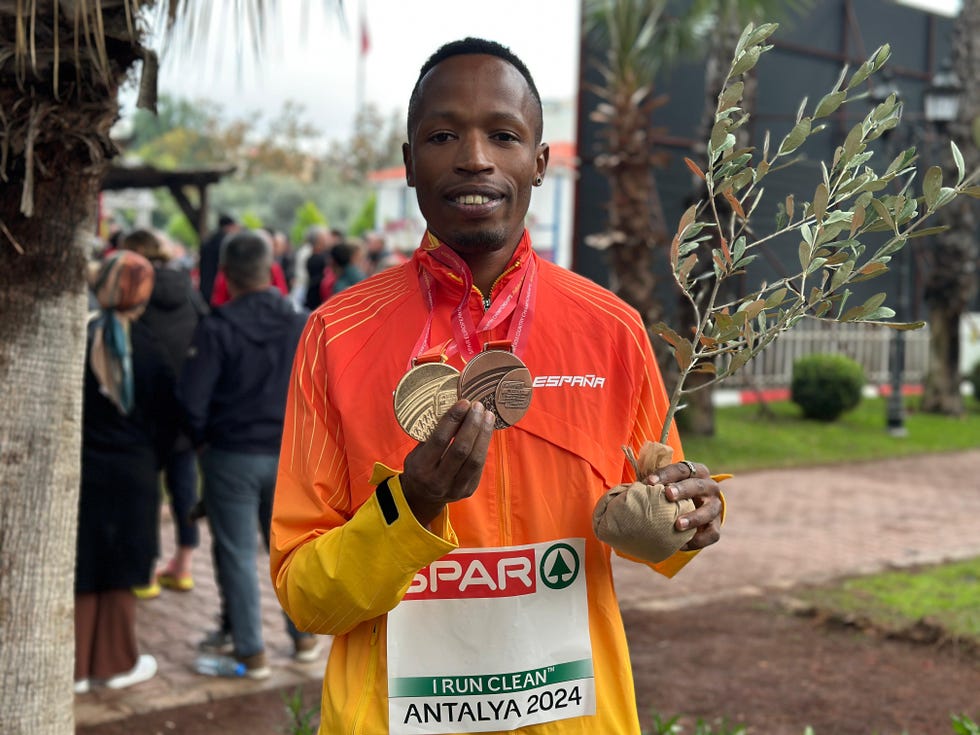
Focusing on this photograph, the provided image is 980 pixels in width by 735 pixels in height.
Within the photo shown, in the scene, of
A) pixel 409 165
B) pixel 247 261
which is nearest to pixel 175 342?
pixel 247 261

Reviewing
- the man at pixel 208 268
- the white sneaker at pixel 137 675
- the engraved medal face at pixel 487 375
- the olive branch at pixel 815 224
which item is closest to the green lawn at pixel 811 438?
the man at pixel 208 268

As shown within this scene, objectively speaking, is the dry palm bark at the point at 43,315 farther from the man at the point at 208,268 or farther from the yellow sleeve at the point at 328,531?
the man at the point at 208,268

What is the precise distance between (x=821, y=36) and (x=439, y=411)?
19930mm

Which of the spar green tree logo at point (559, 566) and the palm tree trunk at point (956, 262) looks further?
the palm tree trunk at point (956, 262)

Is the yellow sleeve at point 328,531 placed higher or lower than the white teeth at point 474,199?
lower

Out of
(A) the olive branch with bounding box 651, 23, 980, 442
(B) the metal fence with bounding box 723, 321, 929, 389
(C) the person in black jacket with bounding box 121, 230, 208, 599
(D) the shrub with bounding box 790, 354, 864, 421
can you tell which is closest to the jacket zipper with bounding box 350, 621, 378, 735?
(A) the olive branch with bounding box 651, 23, 980, 442

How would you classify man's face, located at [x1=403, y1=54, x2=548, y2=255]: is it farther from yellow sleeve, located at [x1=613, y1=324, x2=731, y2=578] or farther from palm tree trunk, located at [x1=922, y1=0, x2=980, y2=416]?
A: palm tree trunk, located at [x1=922, y1=0, x2=980, y2=416]

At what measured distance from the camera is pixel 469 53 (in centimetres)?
204

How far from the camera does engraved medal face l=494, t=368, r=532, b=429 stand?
1804 mm

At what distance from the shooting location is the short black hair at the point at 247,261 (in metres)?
5.79

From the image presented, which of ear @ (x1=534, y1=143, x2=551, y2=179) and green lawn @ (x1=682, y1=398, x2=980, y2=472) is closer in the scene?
ear @ (x1=534, y1=143, x2=551, y2=179)

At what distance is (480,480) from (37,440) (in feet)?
5.85

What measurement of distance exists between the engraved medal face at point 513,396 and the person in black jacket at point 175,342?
4896 mm

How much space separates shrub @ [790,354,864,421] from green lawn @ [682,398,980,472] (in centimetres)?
21
